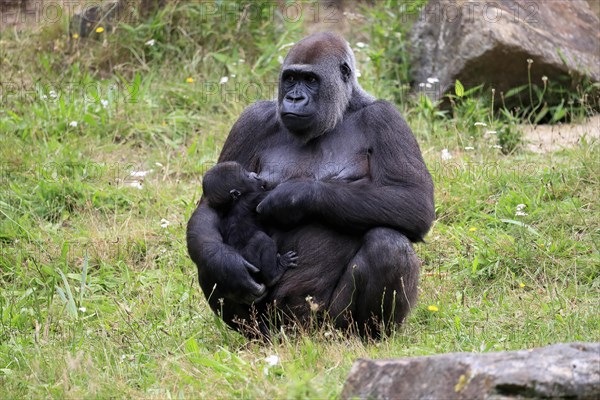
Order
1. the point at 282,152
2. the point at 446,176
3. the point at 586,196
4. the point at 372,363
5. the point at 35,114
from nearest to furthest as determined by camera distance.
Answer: the point at 372,363, the point at 282,152, the point at 586,196, the point at 446,176, the point at 35,114

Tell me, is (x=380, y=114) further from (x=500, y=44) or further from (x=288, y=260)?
(x=500, y=44)

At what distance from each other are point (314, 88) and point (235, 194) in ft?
2.35

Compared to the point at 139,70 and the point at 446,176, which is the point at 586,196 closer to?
the point at 446,176

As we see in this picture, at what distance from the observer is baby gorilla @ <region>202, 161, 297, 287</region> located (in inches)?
197

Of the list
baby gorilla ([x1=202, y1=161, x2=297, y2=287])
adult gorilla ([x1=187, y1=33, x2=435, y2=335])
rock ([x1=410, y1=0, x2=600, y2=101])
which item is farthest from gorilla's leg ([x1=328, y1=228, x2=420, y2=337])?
rock ([x1=410, y1=0, x2=600, y2=101])

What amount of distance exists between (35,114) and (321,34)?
3.92 meters

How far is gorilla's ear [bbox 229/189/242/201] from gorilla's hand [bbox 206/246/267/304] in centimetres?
29

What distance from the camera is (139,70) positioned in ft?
30.4

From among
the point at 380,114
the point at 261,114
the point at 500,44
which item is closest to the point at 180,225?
the point at 261,114

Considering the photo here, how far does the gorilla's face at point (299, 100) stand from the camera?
5117 millimetres

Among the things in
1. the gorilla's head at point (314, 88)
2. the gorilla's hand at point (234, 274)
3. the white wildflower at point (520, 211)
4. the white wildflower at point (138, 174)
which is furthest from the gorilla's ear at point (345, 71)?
the white wildflower at point (138, 174)

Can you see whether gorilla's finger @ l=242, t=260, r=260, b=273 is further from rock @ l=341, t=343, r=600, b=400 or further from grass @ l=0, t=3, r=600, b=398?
rock @ l=341, t=343, r=600, b=400

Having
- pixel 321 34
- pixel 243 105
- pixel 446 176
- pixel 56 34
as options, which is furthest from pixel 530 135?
pixel 56 34

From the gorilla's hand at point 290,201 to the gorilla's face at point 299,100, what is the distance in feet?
1.16
